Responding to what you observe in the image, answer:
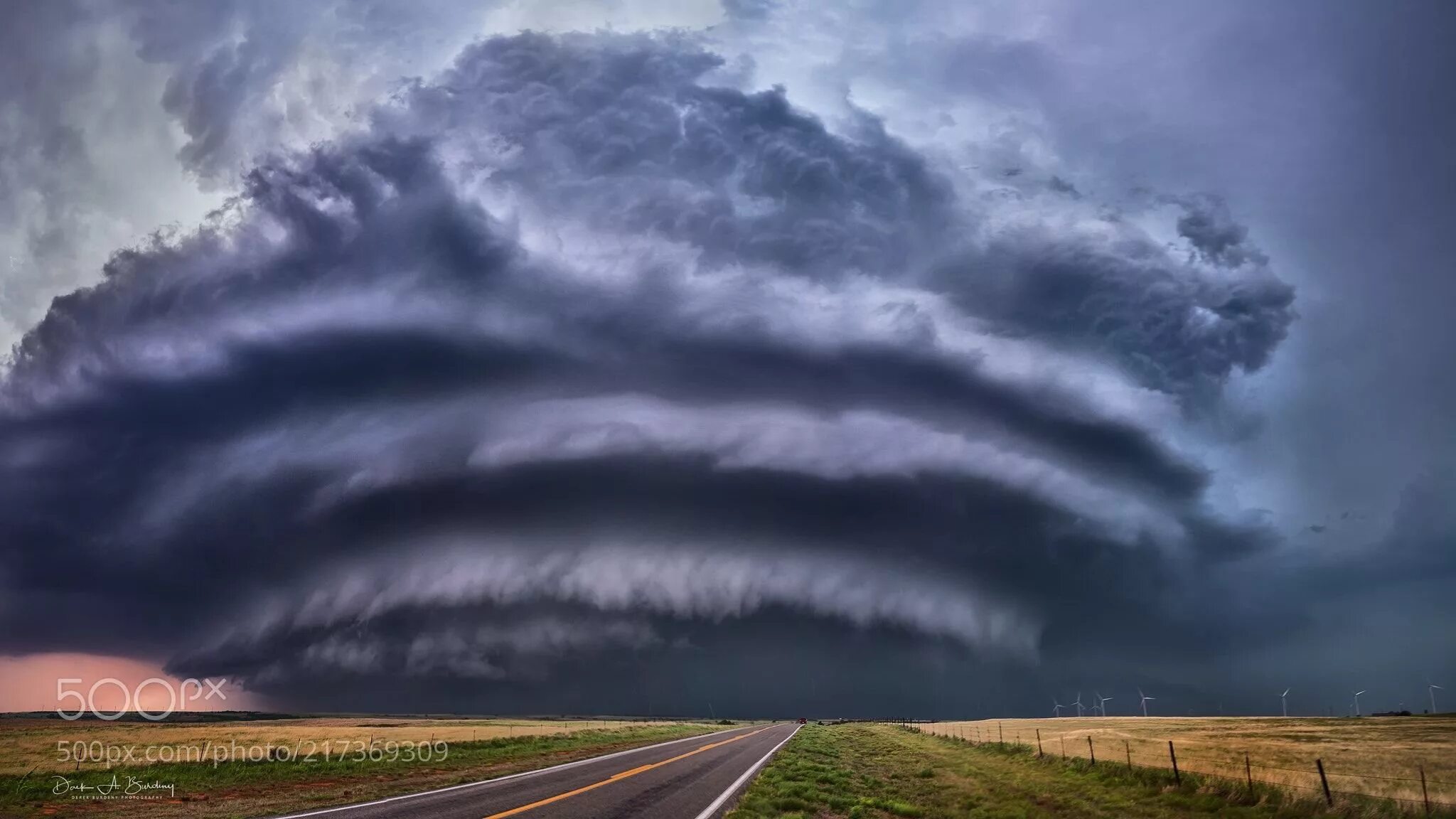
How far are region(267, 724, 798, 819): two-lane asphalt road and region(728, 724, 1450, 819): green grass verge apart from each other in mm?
1422

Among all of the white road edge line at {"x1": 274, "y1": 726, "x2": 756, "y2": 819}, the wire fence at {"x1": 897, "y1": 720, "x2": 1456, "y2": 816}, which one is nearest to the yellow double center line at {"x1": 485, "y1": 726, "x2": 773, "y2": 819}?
the white road edge line at {"x1": 274, "y1": 726, "x2": 756, "y2": 819}

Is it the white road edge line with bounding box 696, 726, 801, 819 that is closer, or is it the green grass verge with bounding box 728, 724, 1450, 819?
the white road edge line with bounding box 696, 726, 801, 819

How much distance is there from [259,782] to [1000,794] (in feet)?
85.6

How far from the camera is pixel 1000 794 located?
27.1 meters

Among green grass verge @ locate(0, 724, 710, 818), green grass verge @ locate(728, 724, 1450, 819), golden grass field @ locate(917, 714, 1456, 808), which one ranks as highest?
green grass verge @ locate(0, 724, 710, 818)

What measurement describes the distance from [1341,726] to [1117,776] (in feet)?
283

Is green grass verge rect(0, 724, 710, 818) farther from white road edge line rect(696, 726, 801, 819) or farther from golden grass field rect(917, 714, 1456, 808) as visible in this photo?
golden grass field rect(917, 714, 1456, 808)

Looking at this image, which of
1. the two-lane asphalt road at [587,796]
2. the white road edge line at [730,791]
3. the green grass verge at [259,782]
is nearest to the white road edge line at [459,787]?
the two-lane asphalt road at [587,796]

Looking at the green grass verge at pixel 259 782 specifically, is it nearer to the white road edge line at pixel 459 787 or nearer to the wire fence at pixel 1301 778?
the white road edge line at pixel 459 787

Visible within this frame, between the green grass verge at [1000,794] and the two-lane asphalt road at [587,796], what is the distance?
1.42 metres

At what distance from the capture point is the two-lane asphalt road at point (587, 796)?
17.0 metres

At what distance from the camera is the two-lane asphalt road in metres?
17.0
